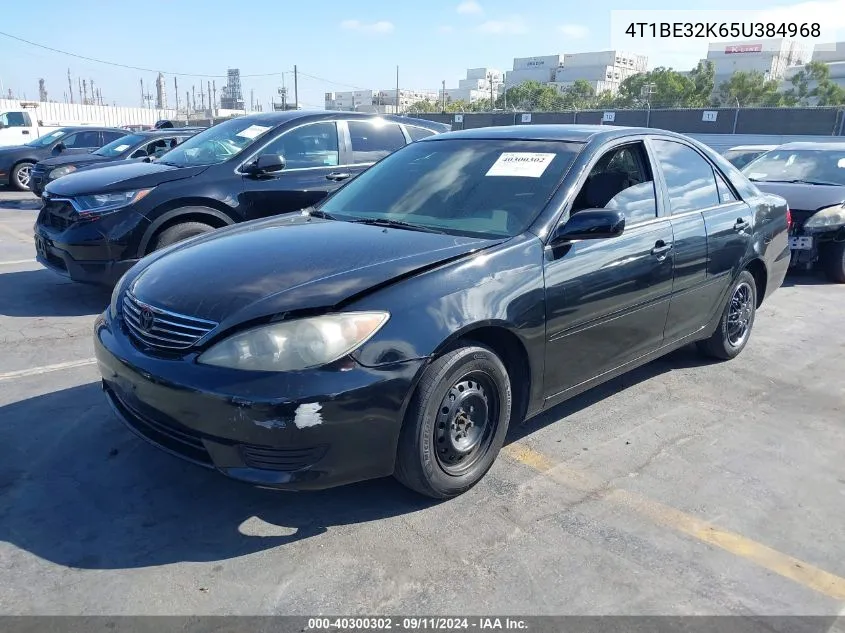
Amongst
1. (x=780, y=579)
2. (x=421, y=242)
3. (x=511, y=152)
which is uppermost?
(x=511, y=152)

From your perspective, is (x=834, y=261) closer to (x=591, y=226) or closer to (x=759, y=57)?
(x=591, y=226)

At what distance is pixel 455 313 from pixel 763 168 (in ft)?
26.3

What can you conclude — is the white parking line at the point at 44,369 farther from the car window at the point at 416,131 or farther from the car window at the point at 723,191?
the car window at the point at 723,191

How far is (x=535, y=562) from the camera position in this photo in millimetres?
2670

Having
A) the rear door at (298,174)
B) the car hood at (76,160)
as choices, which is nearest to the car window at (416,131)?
the rear door at (298,174)

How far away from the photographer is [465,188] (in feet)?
12.3

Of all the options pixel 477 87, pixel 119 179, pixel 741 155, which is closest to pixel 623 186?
pixel 119 179

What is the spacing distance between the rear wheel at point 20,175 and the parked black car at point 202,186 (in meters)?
11.7

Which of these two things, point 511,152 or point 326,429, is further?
point 511,152

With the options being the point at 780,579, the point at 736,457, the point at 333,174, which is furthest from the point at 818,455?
the point at 333,174

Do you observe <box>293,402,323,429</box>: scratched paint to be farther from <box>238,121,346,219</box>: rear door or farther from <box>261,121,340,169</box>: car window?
<box>261,121,340,169</box>: car window

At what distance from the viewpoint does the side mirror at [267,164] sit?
6.04 m

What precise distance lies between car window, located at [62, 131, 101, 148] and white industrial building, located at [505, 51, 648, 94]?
126 m

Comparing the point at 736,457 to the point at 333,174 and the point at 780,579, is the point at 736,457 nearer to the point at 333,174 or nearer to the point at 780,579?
the point at 780,579
